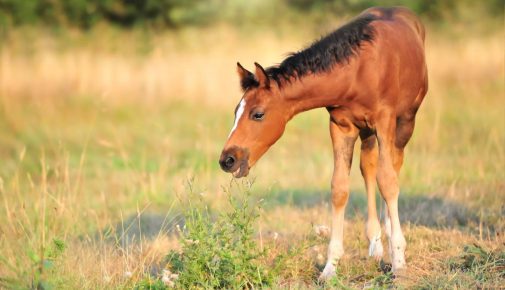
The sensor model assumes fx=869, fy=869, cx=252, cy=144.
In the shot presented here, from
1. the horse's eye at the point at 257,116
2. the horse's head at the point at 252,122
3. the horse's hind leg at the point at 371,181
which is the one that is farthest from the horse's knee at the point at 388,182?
the horse's eye at the point at 257,116

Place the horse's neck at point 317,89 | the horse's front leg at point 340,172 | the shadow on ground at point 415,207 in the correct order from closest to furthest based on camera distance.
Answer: the horse's neck at point 317,89
the horse's front leg at point 340,172
the shadow on ground at point 415,207

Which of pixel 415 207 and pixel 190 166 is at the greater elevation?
pixel 415 207

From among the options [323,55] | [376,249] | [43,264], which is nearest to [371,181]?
[376,249]

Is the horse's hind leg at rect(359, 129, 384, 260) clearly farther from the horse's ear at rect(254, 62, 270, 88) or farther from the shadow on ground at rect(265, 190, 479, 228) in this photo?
the horse's ear at rect(254, 62, 270, 88)

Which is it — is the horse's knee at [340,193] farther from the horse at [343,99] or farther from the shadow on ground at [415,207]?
the shadow on ground at [415,207]

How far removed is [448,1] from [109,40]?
27.7ft

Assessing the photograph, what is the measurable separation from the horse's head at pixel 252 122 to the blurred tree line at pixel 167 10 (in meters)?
14.0

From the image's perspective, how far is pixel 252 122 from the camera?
242 inches

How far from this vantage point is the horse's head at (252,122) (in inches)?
240

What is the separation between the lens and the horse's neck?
632 centimetres

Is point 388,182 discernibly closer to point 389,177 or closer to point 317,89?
point 389,177

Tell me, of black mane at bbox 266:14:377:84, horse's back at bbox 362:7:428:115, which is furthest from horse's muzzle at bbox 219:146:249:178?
horse's back at bbox 362:7:428:115

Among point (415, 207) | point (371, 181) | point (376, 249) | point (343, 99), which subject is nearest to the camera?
point (343, 99)

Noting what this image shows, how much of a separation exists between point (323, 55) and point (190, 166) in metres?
4.99
